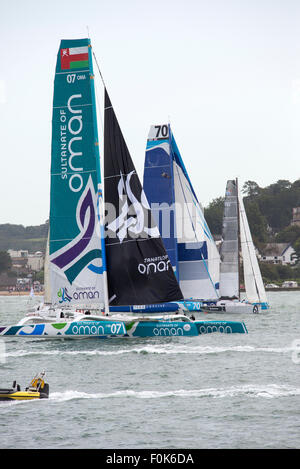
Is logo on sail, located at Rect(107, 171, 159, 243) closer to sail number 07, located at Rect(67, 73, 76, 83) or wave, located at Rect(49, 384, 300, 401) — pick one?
sail number 07, located at Rect(67, 73, 76, 83)

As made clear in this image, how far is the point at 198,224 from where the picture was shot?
39.2 meters

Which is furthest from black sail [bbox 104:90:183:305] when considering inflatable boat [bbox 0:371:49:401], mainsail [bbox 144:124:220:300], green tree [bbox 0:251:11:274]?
green tree [bbox 0:251:11:274]

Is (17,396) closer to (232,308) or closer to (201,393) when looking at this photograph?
(201,393)

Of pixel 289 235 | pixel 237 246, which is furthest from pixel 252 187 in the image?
pixel 237 246

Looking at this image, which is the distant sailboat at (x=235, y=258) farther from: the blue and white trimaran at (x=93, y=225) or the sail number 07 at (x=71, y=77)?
the sail number 07 at (x=71, y=77)

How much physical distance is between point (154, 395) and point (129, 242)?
931cm

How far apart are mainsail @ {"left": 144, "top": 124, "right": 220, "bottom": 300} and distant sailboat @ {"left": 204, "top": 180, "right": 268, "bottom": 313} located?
593 cm

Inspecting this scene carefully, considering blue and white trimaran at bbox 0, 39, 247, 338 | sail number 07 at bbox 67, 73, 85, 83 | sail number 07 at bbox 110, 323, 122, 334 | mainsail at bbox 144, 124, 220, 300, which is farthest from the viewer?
mainsail at bbox 144, 124, 220, 300

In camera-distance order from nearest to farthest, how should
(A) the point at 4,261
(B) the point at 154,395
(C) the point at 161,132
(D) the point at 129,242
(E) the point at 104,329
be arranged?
(B) the point at 154,395
(E) the point at 104,329
(D) the point at 129,242
(C) the point at 161,132
(A) the point at 4,261

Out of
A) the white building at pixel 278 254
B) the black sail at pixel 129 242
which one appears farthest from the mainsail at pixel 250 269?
the white building at pixel 278 254

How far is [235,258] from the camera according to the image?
45.4 meters

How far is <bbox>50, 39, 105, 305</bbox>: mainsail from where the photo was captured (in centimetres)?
2628

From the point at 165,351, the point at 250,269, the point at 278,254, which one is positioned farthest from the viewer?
the point at 278,254

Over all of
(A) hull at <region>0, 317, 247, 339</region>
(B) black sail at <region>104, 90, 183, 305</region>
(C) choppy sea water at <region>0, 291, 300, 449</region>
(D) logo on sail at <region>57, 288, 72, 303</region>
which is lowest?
(C) choppy sea water at <region>0, 291, 300, 449</region>
